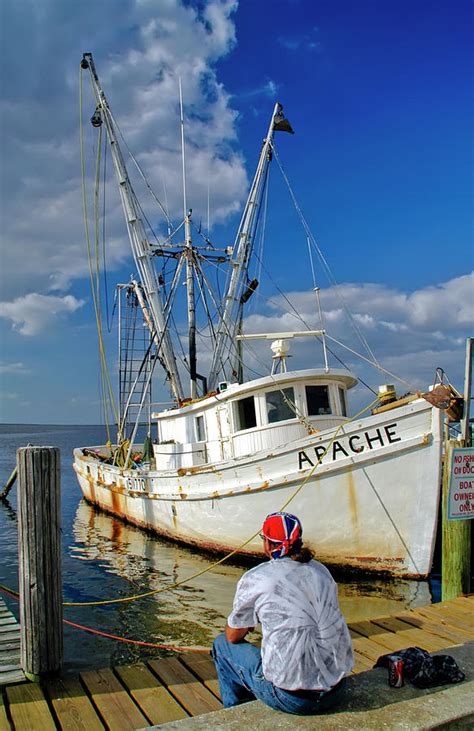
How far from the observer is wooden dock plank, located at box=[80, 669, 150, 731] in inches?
159

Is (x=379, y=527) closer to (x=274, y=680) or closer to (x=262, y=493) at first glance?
(x=262, y=493)

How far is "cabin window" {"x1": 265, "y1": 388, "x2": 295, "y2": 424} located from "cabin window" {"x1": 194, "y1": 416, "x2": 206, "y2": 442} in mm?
2383

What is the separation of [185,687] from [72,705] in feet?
2.95

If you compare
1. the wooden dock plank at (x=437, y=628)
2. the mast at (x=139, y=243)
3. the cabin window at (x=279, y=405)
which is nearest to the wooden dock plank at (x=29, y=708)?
the wooden dock plank at (x=437, y=628)

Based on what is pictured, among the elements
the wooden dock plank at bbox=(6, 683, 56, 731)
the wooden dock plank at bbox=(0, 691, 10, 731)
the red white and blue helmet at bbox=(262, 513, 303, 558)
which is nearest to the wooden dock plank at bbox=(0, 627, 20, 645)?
the wooden dock plank at bbox=(6, 683, 56, 731)

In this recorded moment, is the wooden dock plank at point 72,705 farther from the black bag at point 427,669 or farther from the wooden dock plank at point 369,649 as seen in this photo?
the wooden dock plank at point 369,649

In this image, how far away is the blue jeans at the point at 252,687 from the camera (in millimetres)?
3343

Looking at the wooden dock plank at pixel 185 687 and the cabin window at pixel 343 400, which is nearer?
the wooden dock plank at pixel 185 687

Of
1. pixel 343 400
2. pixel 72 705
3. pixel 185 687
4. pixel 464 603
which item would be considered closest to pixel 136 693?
pixel 185 687

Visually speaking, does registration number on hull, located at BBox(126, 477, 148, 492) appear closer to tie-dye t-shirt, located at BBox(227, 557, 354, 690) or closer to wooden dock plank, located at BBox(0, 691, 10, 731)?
wooden dock plank, located at BBox(0, 691, 10, 731)

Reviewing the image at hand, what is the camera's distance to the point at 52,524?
4.76 m

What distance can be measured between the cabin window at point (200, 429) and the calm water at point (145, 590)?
9.05 feet

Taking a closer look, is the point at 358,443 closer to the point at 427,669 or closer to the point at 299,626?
the point at 427,669

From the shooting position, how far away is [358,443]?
997cm
